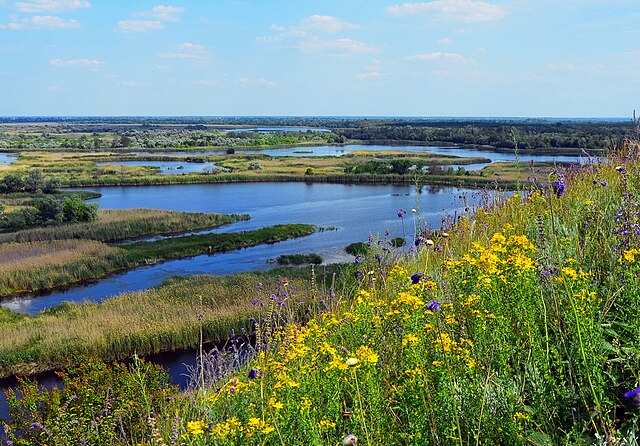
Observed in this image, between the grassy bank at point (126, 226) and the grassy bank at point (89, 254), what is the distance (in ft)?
7.50

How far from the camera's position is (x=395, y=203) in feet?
124

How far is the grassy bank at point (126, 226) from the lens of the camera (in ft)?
93.4

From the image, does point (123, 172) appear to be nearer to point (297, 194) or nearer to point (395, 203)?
point (297, 194)

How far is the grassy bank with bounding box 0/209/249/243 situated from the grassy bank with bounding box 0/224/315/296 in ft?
7.50

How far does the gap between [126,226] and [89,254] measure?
6647 millimetres

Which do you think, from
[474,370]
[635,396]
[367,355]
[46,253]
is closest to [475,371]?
[474,370]

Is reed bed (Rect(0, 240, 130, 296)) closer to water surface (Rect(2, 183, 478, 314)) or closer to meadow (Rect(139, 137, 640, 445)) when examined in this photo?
water surface (Rect(2, 183, 478, 314))

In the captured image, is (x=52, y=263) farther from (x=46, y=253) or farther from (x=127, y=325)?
(x=127, y=325)

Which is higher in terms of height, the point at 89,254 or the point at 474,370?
the point at 474,370

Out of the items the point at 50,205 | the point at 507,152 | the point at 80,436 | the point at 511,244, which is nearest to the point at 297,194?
the point at 50,205

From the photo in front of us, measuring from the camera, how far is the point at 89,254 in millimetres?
24172

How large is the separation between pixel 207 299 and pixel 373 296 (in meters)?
12.9

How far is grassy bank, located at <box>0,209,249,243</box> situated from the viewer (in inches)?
1121

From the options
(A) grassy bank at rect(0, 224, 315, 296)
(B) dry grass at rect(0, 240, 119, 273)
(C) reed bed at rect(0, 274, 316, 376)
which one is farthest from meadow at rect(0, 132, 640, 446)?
(B) dry grass at rect(0, 240, 119, 273)
